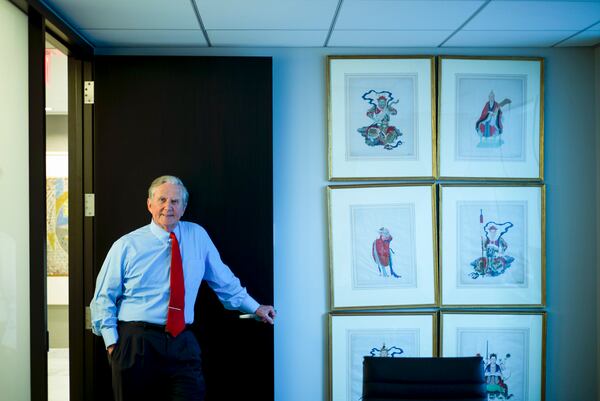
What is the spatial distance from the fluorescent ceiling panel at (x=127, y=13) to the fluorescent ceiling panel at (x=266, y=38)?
0.71ft

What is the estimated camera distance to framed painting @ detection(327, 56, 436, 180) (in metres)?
3.19

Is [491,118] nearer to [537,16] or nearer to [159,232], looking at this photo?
[537,16]

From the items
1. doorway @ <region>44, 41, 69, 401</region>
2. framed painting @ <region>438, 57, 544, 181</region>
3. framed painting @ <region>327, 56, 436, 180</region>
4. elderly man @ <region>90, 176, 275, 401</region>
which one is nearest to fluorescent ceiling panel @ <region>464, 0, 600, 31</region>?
framed painting @ <region>438, 57, 544, 181</region>

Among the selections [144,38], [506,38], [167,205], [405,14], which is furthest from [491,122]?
[144,38]

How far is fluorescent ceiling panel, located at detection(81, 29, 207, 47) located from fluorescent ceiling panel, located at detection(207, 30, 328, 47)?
106mm

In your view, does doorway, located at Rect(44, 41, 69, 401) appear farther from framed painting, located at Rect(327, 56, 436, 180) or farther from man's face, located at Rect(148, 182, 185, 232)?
framed painting, located at Rect(327, 56, 436, 180)

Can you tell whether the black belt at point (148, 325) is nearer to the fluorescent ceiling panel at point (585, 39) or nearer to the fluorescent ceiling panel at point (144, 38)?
the fluorescent ceiling panel at point (144, 38)

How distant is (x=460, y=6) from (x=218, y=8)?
3.80 feet

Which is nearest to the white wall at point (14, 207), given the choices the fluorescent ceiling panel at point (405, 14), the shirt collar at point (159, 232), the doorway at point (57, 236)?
the shirt collar at point (159, 232)

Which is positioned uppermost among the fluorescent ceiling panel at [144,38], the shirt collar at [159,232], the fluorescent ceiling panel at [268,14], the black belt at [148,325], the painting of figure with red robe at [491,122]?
the fluorescent ceiling panel at [268,14]

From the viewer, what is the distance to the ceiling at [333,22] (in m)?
2.51

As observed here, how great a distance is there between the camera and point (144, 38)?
9.87ft

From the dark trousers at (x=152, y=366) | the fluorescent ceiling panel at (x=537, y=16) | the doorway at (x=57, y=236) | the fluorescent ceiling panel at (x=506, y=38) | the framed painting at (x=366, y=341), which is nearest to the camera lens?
the dark trousers at (x=152, y=366)

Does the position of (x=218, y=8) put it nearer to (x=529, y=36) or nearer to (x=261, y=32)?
(x=261, y=32)
